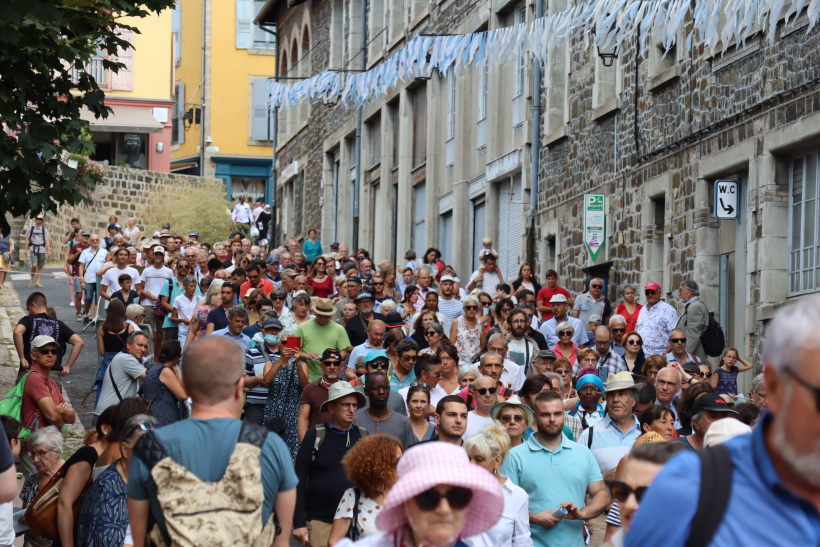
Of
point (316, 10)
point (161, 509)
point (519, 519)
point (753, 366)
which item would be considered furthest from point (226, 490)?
point (316, 10)

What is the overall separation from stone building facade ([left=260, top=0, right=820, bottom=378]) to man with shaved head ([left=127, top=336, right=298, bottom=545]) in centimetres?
725

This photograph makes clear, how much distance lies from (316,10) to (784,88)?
27.6 m

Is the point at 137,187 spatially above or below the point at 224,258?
above

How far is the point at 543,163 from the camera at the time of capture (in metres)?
21.9

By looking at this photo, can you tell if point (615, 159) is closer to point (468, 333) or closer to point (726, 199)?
point (726, 199)

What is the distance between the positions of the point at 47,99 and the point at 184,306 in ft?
19.5

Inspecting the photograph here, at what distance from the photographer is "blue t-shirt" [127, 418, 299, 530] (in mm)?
4141

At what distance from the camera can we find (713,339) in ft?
46.9

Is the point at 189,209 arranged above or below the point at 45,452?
above

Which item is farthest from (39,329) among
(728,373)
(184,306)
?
(728,373)

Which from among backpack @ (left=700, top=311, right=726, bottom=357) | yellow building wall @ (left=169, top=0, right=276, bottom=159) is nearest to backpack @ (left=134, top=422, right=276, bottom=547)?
backpack @ (left=700, top=311, right=726, bottom=357)

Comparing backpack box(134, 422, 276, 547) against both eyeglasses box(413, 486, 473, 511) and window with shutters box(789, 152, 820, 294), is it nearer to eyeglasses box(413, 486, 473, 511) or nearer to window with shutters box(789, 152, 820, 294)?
eyeglasses box(413, 486, 473, 511)

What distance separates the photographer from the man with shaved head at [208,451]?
4.13 m

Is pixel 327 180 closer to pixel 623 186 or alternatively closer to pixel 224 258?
pixel 224 258
